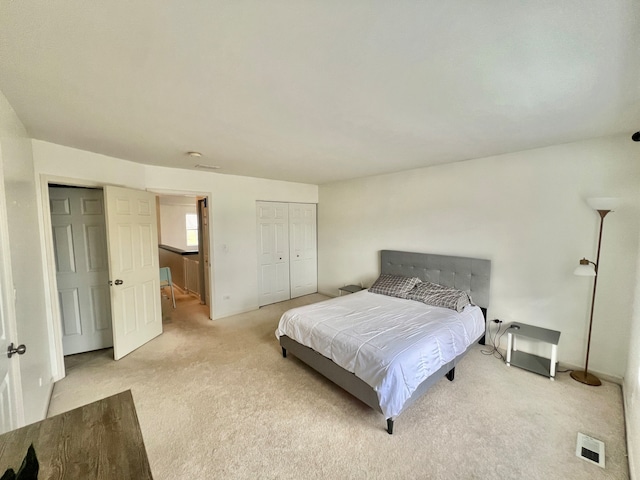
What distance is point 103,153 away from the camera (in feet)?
9.62

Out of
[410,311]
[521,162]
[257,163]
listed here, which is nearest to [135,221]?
[257,163]

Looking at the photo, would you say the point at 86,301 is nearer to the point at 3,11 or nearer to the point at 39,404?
the point at 39,404

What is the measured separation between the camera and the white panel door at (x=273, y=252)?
4793 mm

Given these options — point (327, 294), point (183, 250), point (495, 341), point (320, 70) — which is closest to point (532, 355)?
point (495, 341)

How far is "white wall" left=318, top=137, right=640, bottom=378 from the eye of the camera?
2439 millimetres

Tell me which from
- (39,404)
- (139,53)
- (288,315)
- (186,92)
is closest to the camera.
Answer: (139,53)

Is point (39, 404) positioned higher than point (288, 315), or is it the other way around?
point (288, 315)

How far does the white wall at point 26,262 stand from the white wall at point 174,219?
5.06 metres

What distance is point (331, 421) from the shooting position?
2.05m

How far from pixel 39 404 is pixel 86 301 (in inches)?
59.1

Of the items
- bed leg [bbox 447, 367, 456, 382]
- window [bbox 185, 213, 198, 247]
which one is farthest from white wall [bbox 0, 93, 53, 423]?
window [bbox 185, 213, 198, 247]

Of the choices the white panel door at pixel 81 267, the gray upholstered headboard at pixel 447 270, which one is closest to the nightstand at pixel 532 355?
the gray upholstered headboard at pixel 447 270

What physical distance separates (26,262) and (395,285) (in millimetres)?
3761

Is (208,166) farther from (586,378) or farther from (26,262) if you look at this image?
(586,378)
